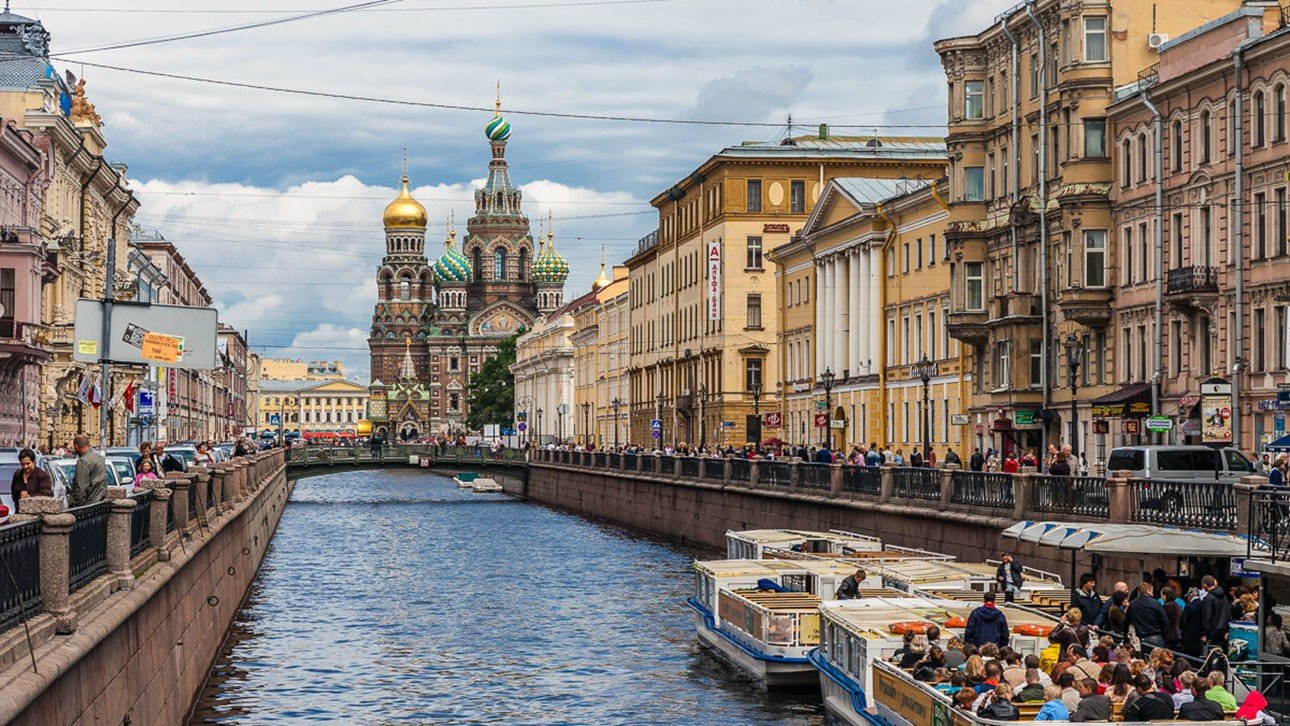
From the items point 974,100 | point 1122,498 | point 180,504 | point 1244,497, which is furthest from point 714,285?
point 1244,497

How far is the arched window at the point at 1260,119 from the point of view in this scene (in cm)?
4816

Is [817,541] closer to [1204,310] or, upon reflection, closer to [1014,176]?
[1204,310]

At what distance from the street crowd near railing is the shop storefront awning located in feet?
94.8

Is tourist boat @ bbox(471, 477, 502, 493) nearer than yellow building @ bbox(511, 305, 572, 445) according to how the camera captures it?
Yes

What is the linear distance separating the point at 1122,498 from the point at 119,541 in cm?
1776

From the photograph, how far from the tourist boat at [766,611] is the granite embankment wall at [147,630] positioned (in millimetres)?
8818

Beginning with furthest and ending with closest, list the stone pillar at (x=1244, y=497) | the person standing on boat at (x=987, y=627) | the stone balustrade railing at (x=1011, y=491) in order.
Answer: the stone balustrade railing at (x=1011, y=491) < the stone pillar at (x=1244, y=497) < the person standing on boat at (x=987, y=627)

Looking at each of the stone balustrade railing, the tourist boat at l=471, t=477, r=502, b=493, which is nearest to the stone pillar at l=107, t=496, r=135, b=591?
the stone balustrade railing

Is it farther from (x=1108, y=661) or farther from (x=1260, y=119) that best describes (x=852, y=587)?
(x=1260, y=119)

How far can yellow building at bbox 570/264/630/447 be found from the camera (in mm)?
144500

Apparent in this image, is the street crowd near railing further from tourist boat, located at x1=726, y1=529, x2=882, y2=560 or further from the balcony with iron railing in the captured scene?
the balcony with iron railing

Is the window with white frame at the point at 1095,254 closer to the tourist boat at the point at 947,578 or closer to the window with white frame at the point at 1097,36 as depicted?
the window with white frame at the point at 1097,36

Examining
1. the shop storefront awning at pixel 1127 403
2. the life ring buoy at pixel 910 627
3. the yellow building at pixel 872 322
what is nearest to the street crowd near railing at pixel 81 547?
the life ring buoy at pixel 910 627

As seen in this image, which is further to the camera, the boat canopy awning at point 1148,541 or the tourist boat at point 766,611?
the tourist boat at point 766,611
